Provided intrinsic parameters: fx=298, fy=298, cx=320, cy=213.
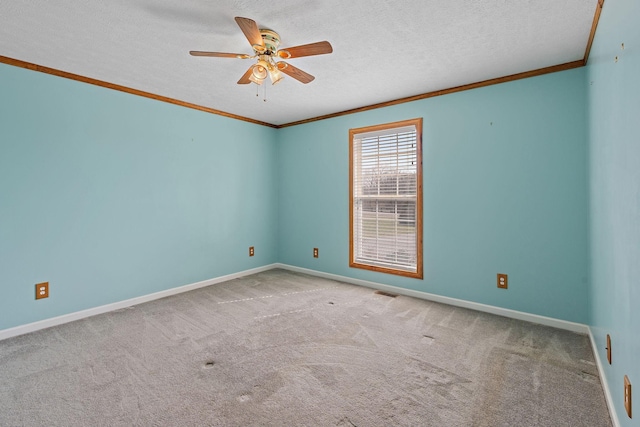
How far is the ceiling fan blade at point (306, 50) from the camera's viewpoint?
6.50ft

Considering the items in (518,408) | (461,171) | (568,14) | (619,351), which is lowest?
(518,408)

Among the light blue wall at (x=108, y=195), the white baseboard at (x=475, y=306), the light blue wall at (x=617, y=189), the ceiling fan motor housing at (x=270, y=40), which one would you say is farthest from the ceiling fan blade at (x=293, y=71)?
the white baseboard at (x=475, y=306)

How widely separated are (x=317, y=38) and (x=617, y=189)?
2.07 metres

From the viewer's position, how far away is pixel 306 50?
206cm

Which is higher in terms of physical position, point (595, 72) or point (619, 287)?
point (595, 72)

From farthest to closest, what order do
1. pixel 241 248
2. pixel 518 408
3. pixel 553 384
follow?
pixel 241 248
pixel 553 384
pixel 518 408

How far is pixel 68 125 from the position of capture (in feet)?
9.37

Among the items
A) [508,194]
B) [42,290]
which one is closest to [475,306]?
[508,194]

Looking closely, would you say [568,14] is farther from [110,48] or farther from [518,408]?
[110,48]

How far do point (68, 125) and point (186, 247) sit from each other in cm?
176

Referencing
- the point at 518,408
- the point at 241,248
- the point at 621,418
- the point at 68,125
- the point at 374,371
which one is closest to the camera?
the point at 621,418

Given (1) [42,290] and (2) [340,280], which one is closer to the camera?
(1) [42,290]

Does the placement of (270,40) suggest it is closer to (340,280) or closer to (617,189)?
(617,189)

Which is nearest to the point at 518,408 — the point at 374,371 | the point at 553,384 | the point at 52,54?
the point at 553,384
